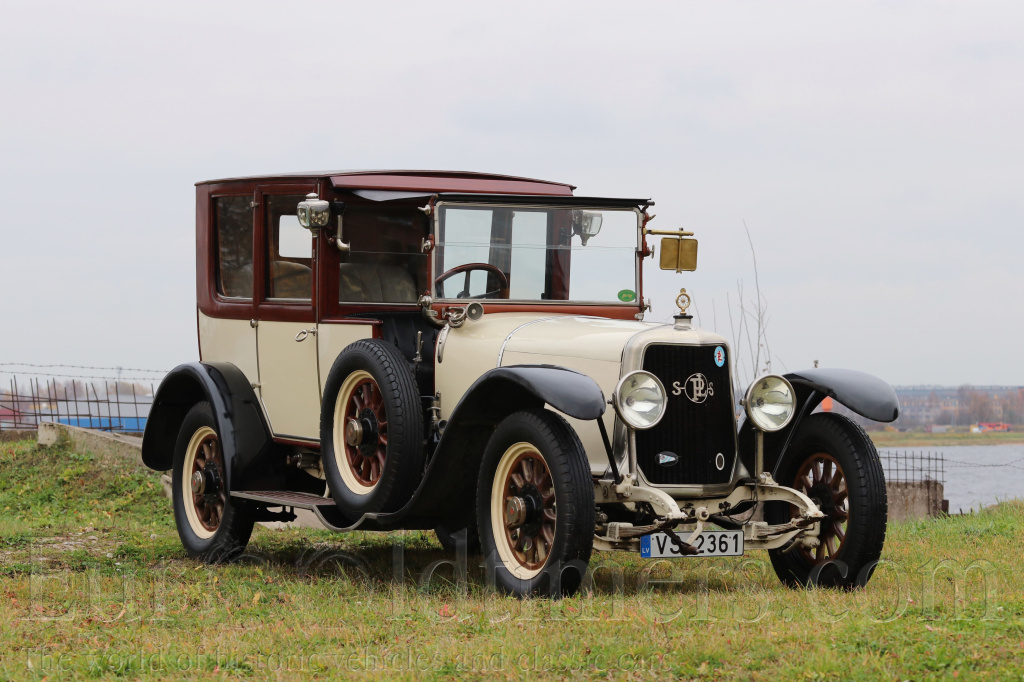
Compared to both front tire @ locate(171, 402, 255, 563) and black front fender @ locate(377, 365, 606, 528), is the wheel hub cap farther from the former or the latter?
front tire @ locate(171, 402, 255, 563)

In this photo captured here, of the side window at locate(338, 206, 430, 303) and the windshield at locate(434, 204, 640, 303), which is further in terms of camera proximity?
the side window at locate(338, 206, 430, 303)

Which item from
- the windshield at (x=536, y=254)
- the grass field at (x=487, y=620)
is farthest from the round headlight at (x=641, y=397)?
the windshield at (x=536, y=254)

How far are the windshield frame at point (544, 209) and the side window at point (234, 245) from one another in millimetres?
1797

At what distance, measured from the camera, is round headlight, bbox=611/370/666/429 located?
20.7ft

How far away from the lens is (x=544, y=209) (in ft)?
26.0

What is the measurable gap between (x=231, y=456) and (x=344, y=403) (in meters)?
1.34

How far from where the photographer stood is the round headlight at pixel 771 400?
6801 mm

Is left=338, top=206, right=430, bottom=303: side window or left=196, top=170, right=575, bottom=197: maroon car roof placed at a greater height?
left=196, top=170, right=575, bottom=197: maroon car roof

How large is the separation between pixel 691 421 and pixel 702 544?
28.6 inches

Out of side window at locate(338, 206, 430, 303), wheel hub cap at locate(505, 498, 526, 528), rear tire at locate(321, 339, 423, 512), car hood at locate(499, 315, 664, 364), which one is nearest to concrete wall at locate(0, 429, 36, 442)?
side window at locate(338, 206, 430, 303)

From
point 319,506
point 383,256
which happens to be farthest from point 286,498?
point 383,256

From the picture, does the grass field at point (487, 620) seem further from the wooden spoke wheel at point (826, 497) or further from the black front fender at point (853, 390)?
the black front fender at point (853, 390)

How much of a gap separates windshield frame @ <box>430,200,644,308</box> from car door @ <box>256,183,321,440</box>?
0.95m

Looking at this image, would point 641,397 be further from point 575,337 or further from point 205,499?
point 205,499
